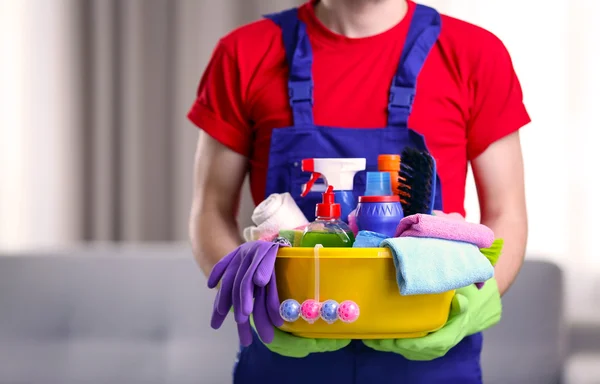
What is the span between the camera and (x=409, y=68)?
3.52 ft

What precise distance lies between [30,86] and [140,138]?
1.40 ft

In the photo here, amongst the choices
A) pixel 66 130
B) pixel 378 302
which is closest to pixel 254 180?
pixel 378 302

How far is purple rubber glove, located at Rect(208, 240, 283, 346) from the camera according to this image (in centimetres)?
78

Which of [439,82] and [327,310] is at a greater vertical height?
[439,82]

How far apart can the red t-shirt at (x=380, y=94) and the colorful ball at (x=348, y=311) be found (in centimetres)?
35

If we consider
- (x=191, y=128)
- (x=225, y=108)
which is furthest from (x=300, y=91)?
(x=191, y=128)

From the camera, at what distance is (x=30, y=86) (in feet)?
8.60

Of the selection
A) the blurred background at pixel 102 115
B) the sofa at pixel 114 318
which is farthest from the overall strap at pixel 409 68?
the blurred background at pixel 102 115

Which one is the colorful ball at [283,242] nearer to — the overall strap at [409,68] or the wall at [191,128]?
the overall strap at [409,68]

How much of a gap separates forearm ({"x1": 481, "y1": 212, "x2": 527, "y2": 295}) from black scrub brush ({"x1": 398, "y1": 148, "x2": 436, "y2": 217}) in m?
0.24

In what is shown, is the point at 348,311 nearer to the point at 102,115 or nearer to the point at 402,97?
the point at 402,97

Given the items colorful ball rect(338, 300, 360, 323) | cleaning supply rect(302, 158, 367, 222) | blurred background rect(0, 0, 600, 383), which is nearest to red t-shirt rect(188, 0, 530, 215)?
cleaning supply rect(302, 158, 367, 222)

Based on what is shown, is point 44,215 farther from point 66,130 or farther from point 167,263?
point 167,263

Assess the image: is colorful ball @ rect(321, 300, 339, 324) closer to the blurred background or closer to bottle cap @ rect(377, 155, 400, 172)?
bottle cap @ rect(377, 155, 400, 172)
